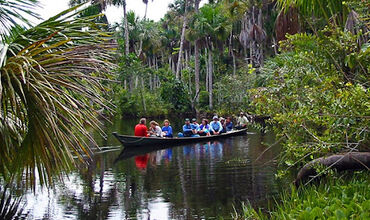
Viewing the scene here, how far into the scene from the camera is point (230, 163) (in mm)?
14062

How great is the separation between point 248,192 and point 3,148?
576cm

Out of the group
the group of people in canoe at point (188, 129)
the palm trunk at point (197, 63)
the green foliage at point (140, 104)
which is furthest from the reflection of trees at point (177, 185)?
the green foliage at point (140, 104)

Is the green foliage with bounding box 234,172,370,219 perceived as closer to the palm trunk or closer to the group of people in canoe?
the group of people in canoe

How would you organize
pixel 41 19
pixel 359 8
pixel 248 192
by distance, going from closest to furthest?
pixel 41 19 → pixel 359 8 → pixel 248 192

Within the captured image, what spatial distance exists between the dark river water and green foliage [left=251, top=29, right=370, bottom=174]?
176 centimetres

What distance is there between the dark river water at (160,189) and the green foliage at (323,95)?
1.76 metres

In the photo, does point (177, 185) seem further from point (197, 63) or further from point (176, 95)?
point (176, 95)

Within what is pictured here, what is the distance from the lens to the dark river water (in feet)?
27.9

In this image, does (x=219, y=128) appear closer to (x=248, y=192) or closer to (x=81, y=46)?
(x=248, y=192)

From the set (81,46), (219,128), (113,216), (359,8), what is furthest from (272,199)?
(219,128)

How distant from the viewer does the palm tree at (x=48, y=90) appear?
486cm

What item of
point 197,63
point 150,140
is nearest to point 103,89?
point 150,140

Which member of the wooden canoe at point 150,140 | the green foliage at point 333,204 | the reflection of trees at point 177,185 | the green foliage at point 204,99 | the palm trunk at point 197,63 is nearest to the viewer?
the green foliage at point 333,204

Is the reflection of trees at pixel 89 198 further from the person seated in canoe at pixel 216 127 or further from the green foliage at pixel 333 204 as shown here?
the person seated in canoe at pixel 216 127
